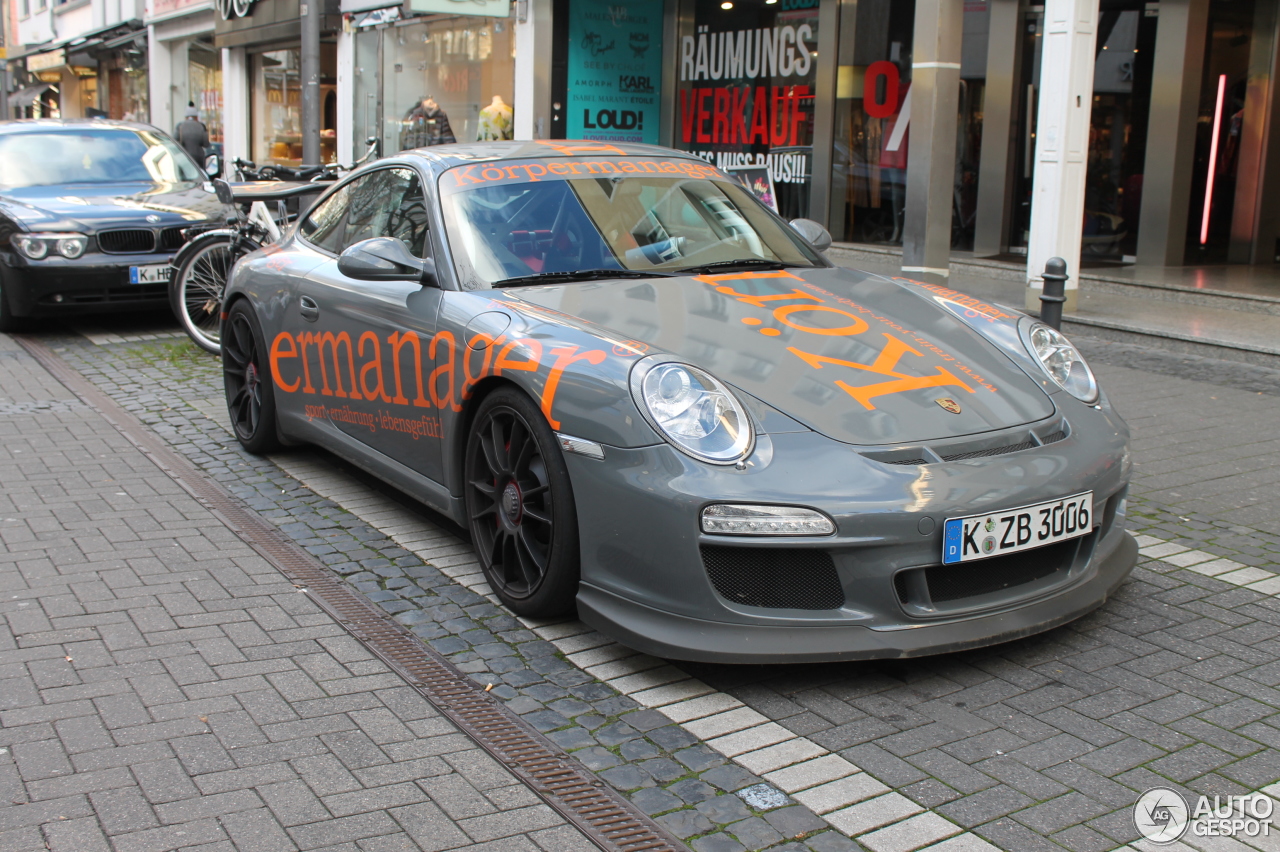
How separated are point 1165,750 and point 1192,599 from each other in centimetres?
125

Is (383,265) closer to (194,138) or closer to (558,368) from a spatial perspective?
(558,368)

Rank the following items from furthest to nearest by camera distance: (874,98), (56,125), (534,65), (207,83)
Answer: (207,83), (534,65), (874,98), (56,125)

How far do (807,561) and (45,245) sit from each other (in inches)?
306

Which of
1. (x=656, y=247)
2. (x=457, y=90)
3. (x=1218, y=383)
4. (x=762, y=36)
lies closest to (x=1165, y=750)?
(x=656, y=247)

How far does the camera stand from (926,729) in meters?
3.21

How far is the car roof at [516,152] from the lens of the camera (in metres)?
4.88

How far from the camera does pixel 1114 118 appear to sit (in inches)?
535

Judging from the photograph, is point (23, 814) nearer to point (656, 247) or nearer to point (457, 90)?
point (656, 247)

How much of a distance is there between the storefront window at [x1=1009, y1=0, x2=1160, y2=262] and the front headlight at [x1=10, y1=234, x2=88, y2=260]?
9867mm

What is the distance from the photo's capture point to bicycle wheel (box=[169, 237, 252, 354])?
29.1 feet

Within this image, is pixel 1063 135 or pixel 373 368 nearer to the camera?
pixel 373 368

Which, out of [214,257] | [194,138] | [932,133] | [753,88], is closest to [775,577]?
[214,257]

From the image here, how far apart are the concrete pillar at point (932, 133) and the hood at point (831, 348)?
6749 millimetres

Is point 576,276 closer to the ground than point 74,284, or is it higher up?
higher up
